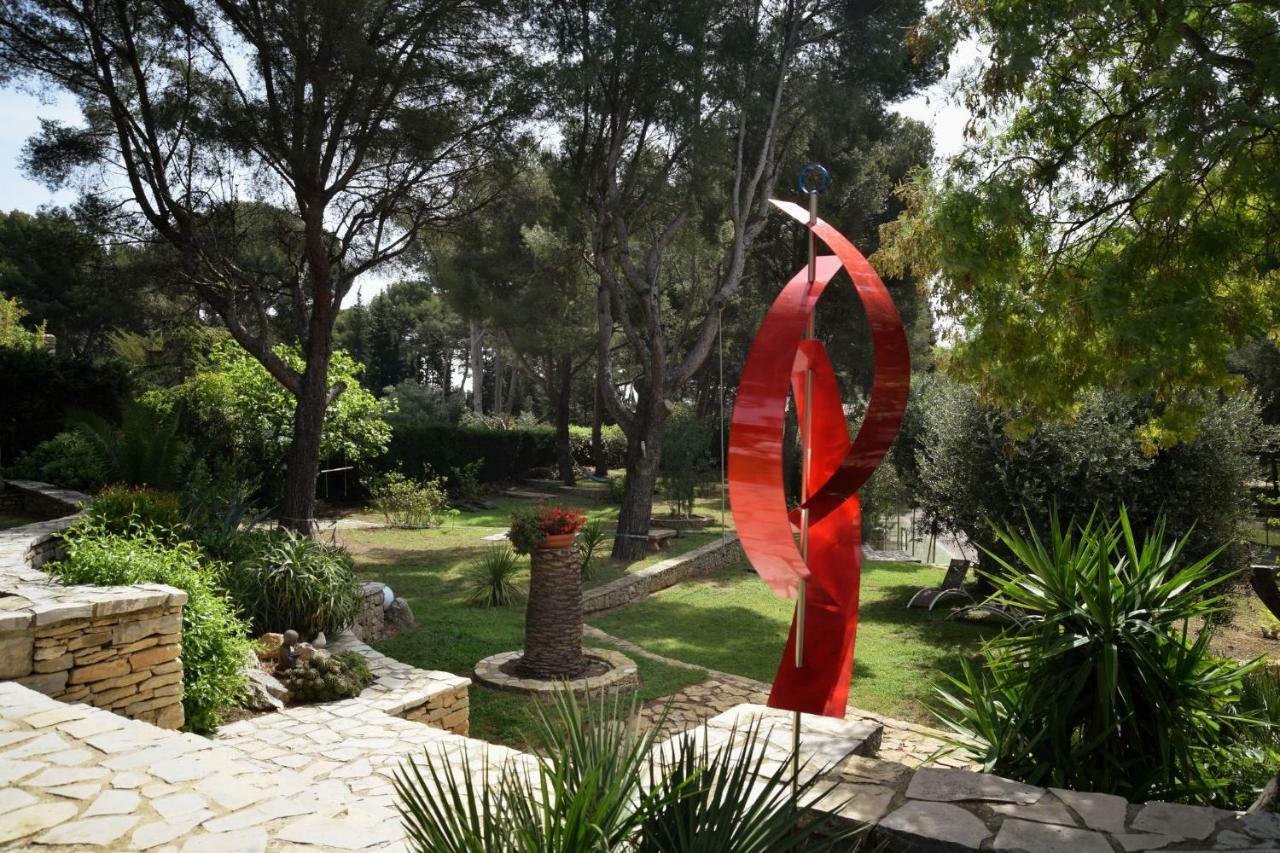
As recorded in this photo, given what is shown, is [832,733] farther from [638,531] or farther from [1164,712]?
[638,531]

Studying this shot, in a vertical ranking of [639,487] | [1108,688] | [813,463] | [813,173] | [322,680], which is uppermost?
[813,173]

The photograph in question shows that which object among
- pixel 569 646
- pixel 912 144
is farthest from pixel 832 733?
pixel 912 144

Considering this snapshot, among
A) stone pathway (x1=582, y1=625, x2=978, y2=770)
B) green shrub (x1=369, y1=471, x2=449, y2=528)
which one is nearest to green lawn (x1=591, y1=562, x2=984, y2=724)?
stone pathway (x1=582, y1=625, x2=978, y2=770)

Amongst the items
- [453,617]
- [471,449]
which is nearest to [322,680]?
[453,617]

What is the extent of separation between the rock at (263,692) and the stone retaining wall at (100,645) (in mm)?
636

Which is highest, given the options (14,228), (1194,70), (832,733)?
(14,228)

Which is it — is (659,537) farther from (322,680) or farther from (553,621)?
(322,680)

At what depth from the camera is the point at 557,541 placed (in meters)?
7.99

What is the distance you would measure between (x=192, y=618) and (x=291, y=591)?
1.69 metres

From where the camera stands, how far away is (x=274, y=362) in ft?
39.6

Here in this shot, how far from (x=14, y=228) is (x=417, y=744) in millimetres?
41316

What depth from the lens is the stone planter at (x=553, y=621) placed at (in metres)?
7.89

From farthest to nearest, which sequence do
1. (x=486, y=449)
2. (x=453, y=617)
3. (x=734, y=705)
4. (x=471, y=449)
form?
(x=486, y=449) → (x=471, y=449) → (x=453, y=617) → (x=734, y=705)

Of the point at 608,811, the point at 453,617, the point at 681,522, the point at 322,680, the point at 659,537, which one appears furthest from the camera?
the point at 681,522
